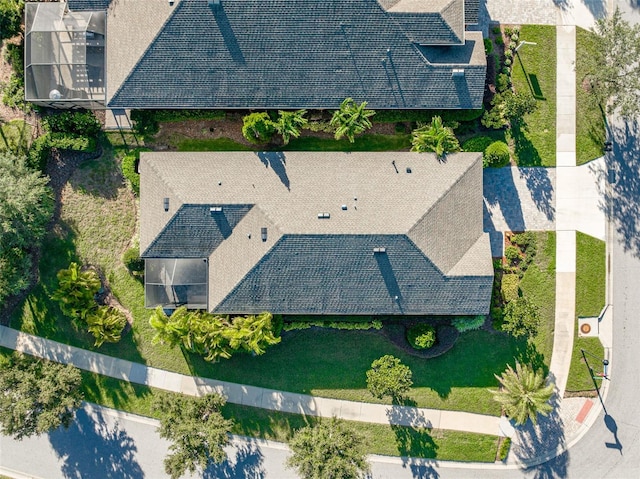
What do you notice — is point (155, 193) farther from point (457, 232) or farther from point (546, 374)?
point (546, 374)

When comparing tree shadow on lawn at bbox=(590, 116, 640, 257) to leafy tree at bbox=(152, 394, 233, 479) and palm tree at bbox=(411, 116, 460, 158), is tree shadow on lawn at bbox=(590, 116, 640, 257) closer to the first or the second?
palm tree at bbox=(411, 116, 460, 158)

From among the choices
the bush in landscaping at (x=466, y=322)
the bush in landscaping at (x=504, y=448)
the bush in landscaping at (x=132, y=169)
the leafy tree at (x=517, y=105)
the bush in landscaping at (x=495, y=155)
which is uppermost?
the leafy tree at (x=517, y=105)

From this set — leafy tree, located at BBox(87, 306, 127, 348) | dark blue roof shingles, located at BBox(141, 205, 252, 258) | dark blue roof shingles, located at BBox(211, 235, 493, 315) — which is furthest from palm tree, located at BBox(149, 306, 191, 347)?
leafy tree, located at BBox(87, 306, 127, 348)

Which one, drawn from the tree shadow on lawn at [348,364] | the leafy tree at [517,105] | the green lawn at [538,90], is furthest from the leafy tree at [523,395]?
the leafy tree at [517,105]

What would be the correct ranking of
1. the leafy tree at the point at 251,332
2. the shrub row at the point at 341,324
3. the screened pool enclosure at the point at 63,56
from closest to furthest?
the leafy tree at the point at 251,332
the screened pool enclosure at the point at 63,56
the shrub row at the point at 341,324

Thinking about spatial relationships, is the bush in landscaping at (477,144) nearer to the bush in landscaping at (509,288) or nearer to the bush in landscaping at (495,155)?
the bush in landscaping at (495,155)

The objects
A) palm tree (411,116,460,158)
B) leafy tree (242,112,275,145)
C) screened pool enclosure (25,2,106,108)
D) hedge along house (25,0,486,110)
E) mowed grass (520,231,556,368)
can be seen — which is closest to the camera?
hedge along house (25,0,486,110)
